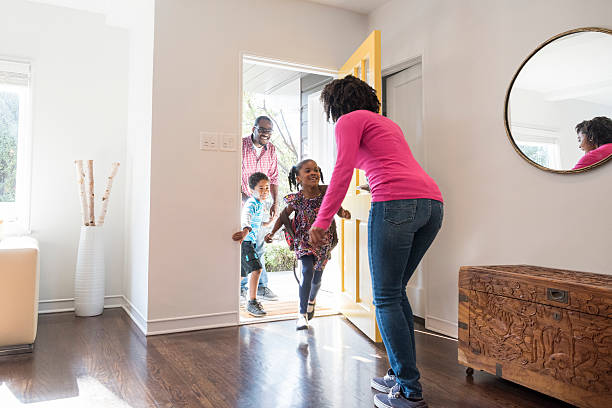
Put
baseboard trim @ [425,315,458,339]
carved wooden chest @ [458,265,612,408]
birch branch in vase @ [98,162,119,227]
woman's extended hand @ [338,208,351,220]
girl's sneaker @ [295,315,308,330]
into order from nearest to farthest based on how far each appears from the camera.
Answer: carved wooden chest @ [458,265,612,408], baseboard trim @ [425,315,458,339], girl's sneaker @ [295,315,308,330], woman's extended hand @ [338,208,351,220], birch branch in vase @ [98,162,119,227]

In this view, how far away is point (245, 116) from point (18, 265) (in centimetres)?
475

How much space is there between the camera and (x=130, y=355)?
2238 mm

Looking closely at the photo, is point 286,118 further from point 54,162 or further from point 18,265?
point 18,265

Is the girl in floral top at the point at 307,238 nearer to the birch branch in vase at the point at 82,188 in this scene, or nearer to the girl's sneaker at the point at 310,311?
the girl's sneaker at the point at 310,311

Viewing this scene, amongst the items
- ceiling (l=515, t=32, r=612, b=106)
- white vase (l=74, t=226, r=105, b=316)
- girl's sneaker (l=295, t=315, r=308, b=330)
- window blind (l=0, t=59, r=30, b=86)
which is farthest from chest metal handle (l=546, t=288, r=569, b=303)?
window blind (l=0, t=59, r=30, b=86)

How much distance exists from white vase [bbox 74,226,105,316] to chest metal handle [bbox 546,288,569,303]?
289 centimetres

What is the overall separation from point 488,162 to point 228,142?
1642 mm

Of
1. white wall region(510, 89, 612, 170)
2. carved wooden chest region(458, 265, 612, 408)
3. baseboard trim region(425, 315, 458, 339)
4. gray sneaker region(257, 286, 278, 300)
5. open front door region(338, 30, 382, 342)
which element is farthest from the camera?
gray sneaker region(257, 286, 278, 300)

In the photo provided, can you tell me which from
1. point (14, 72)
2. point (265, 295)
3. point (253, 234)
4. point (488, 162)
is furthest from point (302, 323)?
point (14, 72)

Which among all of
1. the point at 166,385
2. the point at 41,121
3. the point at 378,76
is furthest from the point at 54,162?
the point at 378,76

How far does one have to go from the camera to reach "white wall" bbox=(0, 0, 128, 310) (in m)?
3.15

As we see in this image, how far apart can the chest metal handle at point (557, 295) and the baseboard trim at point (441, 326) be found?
104 centimetres

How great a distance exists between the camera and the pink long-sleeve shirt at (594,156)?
184cm

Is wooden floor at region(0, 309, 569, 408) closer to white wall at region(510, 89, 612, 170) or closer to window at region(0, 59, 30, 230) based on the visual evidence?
window at region(0, 59, 30, 230)
